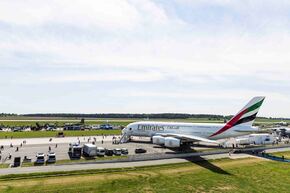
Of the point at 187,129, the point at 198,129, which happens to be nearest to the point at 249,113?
the point at 198,129

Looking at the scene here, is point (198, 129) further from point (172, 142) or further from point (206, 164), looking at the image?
point (206, 164)

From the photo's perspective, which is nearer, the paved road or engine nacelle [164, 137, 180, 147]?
the paved road

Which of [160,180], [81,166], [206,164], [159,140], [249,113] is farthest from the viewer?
[249,113]

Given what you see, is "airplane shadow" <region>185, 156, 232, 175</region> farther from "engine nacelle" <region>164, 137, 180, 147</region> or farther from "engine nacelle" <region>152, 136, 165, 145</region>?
"engine nacelle" <region>152, 136, 165, 145</region>

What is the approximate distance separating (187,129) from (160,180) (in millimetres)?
33949

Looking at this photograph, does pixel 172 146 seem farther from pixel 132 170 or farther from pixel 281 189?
pixel 281 189

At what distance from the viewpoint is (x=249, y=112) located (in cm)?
6284

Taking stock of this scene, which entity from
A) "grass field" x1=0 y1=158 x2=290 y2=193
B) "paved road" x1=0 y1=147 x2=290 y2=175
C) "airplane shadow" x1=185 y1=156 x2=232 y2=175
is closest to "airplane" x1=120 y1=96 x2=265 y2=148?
"airplane shadow" x1=185 y1=156 x2=232 y2=175

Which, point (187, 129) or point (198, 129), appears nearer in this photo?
point (198, 129)

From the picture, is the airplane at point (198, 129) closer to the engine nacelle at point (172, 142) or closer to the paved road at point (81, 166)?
the engine nacelle at point (172, 142)

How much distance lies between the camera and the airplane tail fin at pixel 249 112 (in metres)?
62.6

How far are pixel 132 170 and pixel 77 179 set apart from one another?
30.4 feet

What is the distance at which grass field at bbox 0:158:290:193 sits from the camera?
104 feet

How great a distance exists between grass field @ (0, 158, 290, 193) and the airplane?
610 inches
